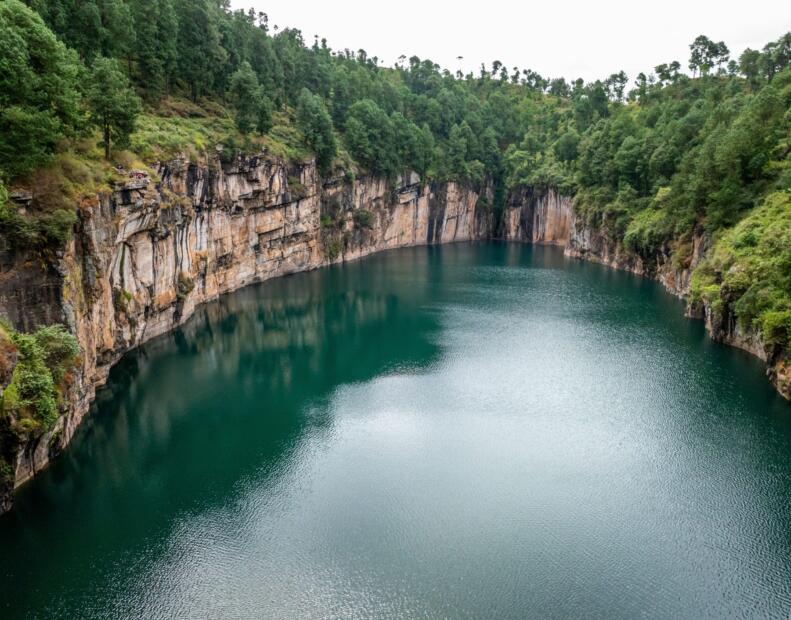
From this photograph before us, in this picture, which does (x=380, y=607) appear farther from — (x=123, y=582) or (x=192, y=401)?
(x=192, y=401)

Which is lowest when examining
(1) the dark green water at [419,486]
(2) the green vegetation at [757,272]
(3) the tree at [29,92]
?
(1) the dark green water at [419,486]

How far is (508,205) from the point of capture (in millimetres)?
105250

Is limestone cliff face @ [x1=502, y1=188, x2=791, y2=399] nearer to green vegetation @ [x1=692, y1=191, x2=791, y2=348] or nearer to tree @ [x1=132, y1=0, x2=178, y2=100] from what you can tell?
green vegetation @ [x1=692, y1=191, x2=791, y2=348]

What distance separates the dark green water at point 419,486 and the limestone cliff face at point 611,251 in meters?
1.54

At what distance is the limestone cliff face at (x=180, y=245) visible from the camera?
86.9ft

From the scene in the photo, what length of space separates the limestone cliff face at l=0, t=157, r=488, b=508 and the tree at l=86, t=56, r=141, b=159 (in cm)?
348

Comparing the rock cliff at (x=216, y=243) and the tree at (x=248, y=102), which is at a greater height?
the tree at (x=248, y=102)

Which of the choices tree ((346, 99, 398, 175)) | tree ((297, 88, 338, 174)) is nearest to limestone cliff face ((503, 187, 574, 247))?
tree ((346, 99, 398, 175))

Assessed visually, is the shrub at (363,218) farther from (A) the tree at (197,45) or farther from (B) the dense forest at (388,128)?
(A) the tree at (197,45)

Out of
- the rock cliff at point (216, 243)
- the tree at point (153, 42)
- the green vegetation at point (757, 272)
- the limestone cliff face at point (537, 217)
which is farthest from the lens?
the limestone cliff face at point (537, 217)

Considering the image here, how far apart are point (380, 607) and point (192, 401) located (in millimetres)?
20139

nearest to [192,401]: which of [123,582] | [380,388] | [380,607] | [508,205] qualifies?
[380,388]

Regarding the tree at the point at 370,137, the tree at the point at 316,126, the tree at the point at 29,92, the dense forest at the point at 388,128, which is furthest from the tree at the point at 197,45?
the tree at the point at 29,92

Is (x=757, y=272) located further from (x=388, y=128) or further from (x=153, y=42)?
(x=388, y=128)
